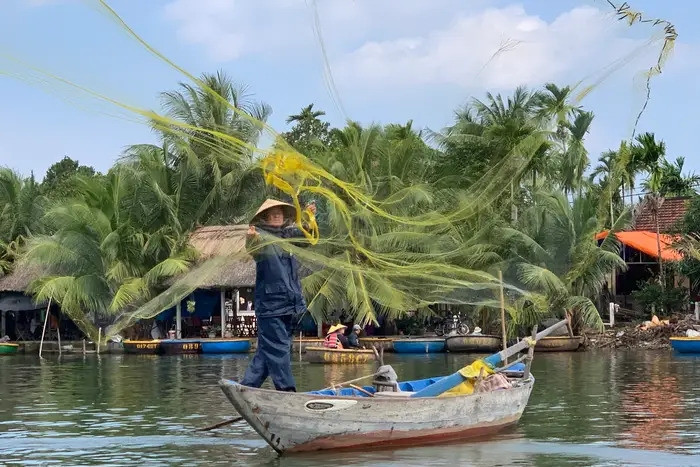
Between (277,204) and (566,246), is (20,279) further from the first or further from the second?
(277,204)

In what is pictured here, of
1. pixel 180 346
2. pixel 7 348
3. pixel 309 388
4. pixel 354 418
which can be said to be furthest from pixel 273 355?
pixel 7 348

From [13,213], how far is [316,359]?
55.8 ft

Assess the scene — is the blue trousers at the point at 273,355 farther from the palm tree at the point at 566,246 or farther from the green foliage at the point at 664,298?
the green foliage at the point at 664,298

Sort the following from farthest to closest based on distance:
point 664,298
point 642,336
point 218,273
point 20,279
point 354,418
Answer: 1. point 20,279
2. point 664,298
3. point 642,336
4. point 218,273
5. point 354,418

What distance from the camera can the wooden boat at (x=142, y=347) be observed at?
1217 inches

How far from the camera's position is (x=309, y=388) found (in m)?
19.3

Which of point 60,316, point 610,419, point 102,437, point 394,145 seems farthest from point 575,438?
point 60,316

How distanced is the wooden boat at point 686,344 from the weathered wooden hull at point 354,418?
15.2 metres

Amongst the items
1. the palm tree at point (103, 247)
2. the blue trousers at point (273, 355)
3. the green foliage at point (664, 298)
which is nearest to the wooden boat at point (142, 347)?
the palm tree at point (103, 247)

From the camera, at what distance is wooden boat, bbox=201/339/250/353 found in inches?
1195

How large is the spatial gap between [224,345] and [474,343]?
22.8 feet

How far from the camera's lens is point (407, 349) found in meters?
29.6

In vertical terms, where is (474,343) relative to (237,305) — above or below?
below

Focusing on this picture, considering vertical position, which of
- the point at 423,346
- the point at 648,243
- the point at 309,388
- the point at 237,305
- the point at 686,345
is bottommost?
the point at 309,388
